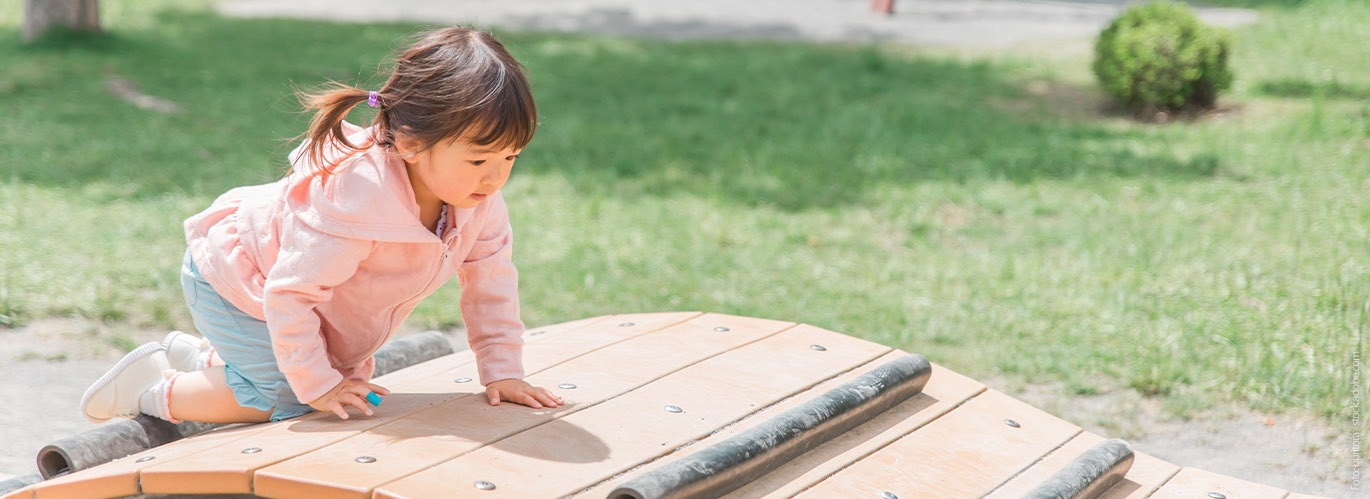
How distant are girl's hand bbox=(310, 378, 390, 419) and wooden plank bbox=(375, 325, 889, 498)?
39 cm

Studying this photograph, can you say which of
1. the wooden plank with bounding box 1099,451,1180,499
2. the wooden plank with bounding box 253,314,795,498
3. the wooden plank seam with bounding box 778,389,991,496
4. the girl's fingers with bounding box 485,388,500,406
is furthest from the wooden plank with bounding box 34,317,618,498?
the wooden plank with bounding box 1099,451,1180,499

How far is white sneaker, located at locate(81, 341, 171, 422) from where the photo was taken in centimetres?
311

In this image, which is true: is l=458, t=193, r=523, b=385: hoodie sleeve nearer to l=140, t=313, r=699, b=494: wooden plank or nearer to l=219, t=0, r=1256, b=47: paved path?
l=140, t=313, r=699, b=494: wooden plank

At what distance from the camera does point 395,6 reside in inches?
632

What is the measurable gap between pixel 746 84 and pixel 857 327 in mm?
6135

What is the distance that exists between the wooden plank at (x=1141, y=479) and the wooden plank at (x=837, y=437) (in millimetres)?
478

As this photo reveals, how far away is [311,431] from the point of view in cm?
270

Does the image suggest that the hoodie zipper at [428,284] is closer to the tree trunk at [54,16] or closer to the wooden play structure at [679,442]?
the wooden play structure at [679,442]

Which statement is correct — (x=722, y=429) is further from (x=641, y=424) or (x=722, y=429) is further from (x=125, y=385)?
(x=125, y=385)

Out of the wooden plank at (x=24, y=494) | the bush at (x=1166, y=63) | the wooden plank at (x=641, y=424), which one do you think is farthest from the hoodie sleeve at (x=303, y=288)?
the bush at (x=1166, y=63)

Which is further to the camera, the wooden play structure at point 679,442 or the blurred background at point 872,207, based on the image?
the blurred background at point 872,207

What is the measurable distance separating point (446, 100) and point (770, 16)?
13658 mm

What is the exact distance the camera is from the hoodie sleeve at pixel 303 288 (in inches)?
103

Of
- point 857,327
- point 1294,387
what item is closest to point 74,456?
point 857,327
